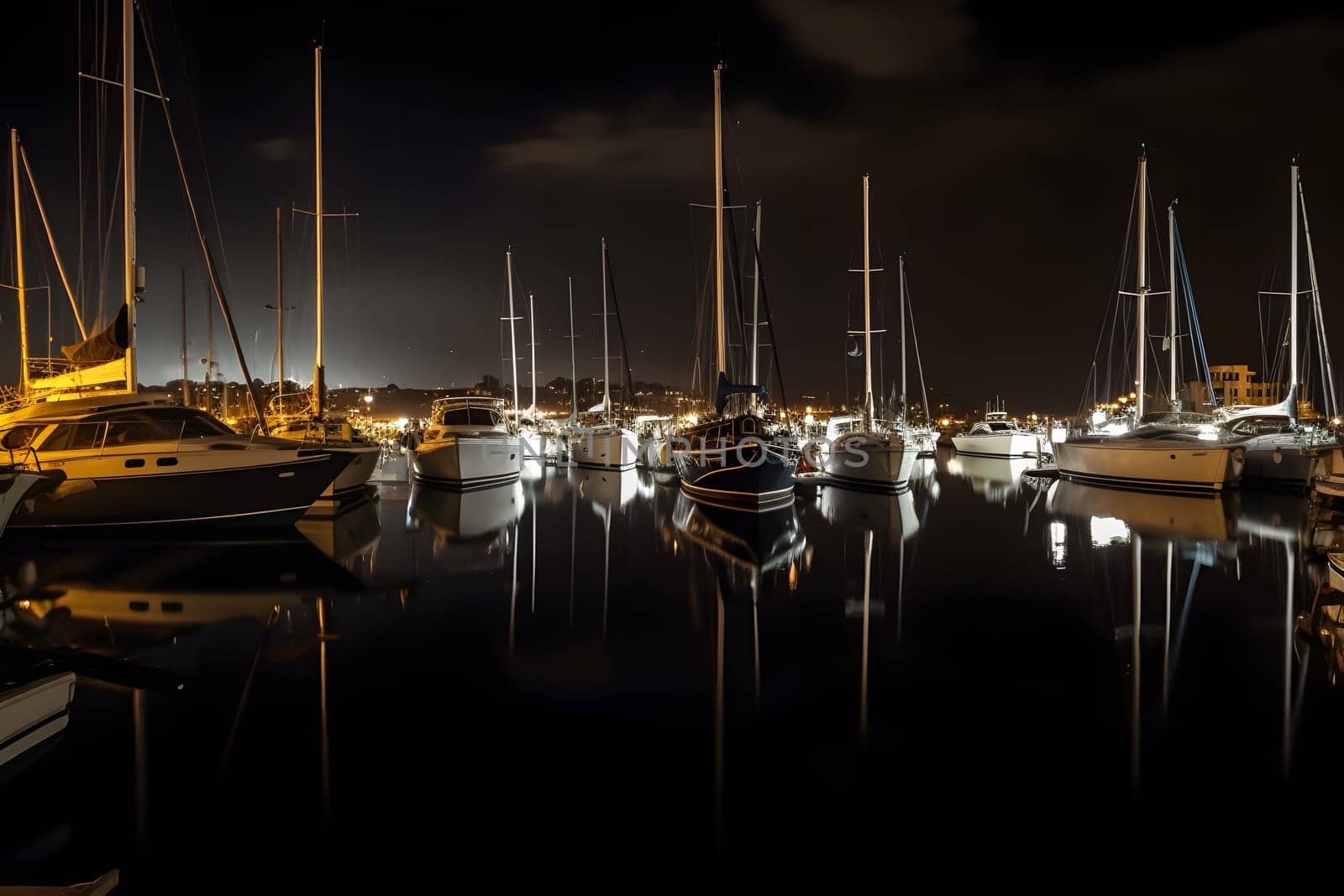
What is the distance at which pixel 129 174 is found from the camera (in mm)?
12836

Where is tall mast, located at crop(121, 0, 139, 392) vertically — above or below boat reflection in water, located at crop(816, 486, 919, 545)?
above

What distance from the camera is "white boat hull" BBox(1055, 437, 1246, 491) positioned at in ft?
67.5

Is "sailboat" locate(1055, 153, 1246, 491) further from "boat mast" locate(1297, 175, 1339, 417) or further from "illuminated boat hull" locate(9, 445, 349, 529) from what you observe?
"illuminated boat hull" locate(9, 445, 349, 529)

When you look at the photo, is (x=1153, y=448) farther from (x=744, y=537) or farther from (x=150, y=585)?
(x=150, y=585)

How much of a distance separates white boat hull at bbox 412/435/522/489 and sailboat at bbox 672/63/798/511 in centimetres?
678

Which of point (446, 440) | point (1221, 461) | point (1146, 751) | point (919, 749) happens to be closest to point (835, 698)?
point (919, 749)

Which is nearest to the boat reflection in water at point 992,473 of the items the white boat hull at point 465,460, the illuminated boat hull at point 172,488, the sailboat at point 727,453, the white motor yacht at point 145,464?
the sailboat at point 727,453

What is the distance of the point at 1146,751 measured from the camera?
182 inches

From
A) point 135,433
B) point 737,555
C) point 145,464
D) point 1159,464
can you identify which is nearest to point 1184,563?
point 737,555

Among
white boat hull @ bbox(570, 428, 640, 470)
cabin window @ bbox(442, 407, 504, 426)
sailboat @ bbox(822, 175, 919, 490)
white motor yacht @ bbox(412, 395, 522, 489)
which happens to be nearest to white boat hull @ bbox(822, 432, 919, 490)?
sailboat @ bbox(822, 175, 919, 490)

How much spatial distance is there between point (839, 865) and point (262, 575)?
28.8ft

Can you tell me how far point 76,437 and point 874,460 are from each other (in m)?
18.8

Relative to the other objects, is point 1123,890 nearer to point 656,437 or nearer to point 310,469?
point 310,469

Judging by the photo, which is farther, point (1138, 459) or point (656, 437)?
point (656, 437)
